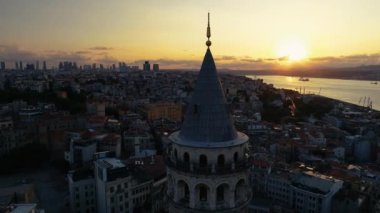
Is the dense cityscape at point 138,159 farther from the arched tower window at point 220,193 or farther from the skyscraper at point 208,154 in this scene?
the arched tower window at point 220,193

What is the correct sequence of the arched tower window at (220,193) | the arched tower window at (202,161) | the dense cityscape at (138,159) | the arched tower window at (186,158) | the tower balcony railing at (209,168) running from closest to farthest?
1. the tower balcony railing at (209,168)
2. the arched tower window at (202,161)
3. the arched tower window at (186,158)
4. the arched tower window at (220,193)
5. the dense cityscape at (138,159)

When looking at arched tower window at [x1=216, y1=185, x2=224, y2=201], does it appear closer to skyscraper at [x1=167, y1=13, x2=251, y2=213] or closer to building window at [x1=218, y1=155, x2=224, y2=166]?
skyscraper at [x1=167, y1=13, x2=251, y2=213]

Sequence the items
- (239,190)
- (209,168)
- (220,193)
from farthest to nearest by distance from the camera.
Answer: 1. (239,190)
2. (220,193)
3. (209,168)

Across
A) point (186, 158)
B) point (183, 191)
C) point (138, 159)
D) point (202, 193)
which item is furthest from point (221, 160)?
point (138, 159)

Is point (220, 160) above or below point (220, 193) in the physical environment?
above

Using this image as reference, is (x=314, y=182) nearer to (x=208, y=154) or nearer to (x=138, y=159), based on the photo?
(x=138, y=159)

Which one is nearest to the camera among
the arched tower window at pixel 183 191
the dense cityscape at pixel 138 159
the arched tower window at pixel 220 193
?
the arched tower window at pixel 220 193

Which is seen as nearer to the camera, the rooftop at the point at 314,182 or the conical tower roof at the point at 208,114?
the conical tower roof at the point at 208,114

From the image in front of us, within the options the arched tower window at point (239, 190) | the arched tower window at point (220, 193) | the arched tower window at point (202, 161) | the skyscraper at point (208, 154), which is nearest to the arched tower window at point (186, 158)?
the skyscraper at point (208, 154)
